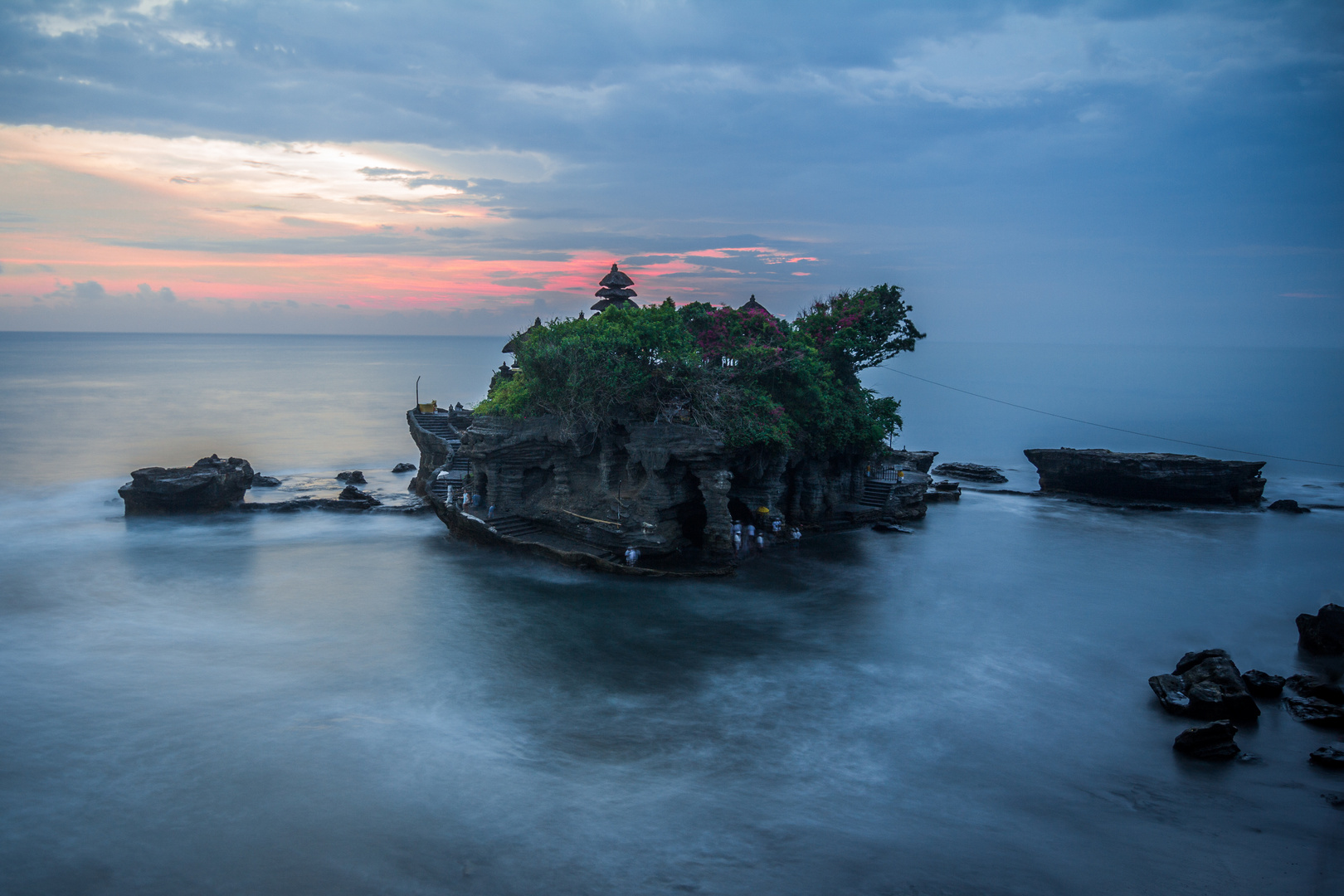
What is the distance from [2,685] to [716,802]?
621 inches

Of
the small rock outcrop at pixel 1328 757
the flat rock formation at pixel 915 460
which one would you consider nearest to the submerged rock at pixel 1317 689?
the small rock outcrop at pixel 1328 757

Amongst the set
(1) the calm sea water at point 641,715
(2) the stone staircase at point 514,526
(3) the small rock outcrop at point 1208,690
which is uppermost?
(2) the stone staircase at point 514,526

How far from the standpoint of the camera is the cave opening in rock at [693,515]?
24.6m

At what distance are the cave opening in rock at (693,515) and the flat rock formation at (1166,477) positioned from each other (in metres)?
22.4

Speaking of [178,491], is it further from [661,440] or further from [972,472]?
[972,472]

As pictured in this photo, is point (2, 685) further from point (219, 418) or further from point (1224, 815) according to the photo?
point (219, 418)

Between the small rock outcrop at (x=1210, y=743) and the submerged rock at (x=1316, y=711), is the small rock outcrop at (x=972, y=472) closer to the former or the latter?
the submerged rock at (x=1316, y=711)

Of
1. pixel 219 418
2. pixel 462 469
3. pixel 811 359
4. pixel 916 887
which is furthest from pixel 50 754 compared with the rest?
pixel 219 418

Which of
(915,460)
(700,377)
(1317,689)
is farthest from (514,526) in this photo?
(915,460)

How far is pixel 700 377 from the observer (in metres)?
24.4

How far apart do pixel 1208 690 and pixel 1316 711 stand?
6.82 feet

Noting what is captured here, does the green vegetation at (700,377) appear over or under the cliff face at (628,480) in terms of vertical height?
over

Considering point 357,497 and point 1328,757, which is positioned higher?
point 357,497

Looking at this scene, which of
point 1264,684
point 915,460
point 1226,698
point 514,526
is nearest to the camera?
point 1226,698
